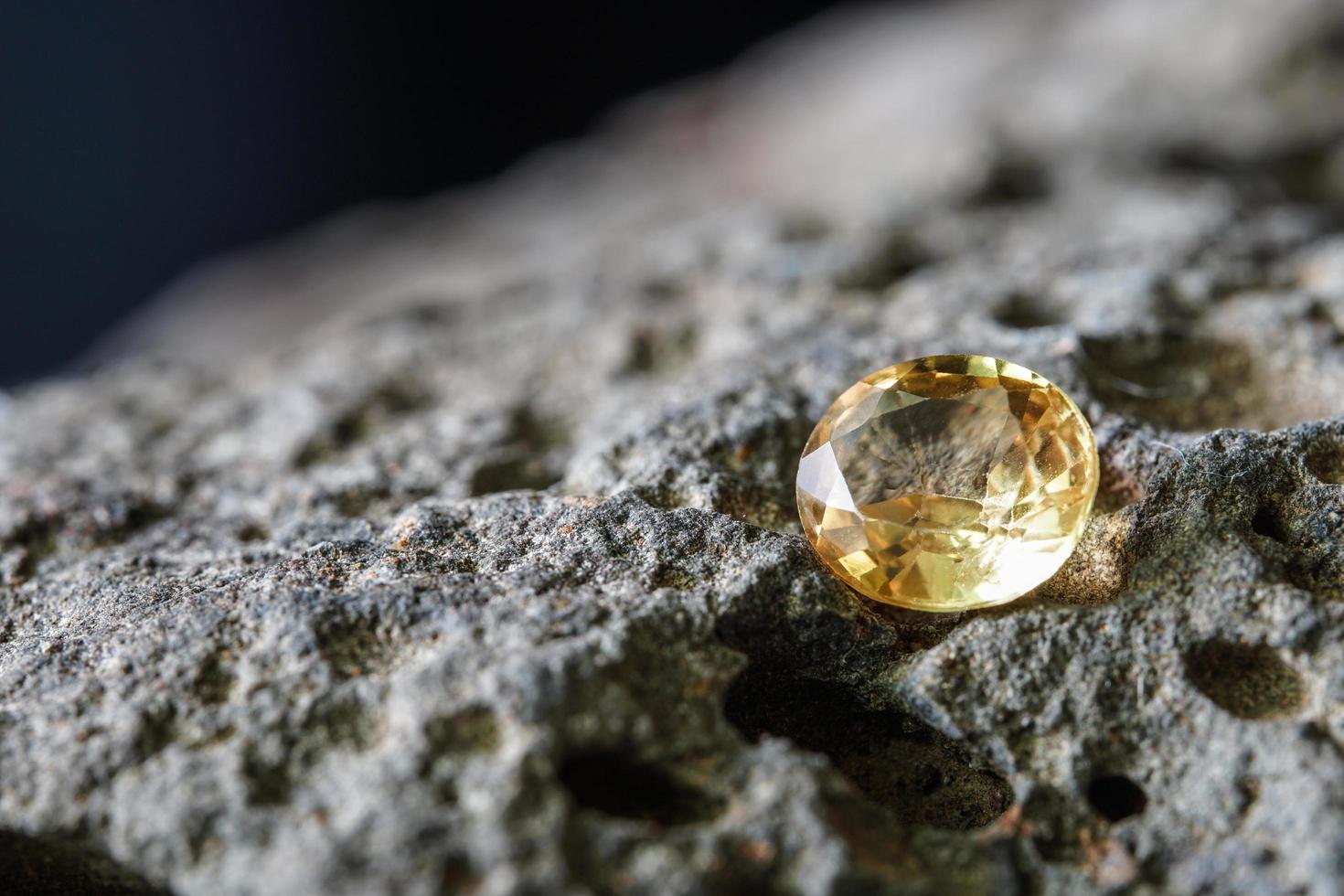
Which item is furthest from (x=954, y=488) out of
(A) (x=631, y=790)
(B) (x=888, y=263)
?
(B) (x=888, y=263)

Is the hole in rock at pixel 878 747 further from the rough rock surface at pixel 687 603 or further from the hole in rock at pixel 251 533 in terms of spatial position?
the hole in rock at pixel 251 533

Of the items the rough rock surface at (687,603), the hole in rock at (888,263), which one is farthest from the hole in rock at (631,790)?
the hole in rock at (888,263)

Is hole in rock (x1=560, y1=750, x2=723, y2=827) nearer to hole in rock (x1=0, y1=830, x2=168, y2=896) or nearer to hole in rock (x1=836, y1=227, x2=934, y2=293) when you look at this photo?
hole in rock (x1=0, y1=830, x2=168, y2=896)

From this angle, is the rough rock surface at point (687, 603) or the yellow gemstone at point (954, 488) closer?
the rough rock surface at point (687, 603)

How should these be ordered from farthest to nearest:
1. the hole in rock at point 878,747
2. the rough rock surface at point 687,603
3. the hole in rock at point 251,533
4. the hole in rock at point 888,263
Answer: the hole in rock at point 888,263
the hole in rock at point 251,533
the hole in rock at point 878,747
the rough rock surface at point 687,603

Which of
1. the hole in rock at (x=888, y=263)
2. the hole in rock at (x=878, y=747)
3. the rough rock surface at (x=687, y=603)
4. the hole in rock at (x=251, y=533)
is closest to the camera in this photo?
the rough rock surface at (x=687, y=603)

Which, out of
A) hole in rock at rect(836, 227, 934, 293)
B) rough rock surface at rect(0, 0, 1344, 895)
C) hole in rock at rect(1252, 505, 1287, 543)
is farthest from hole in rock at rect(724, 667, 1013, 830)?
hole in rock at rect(836, 227, 934, 293)
